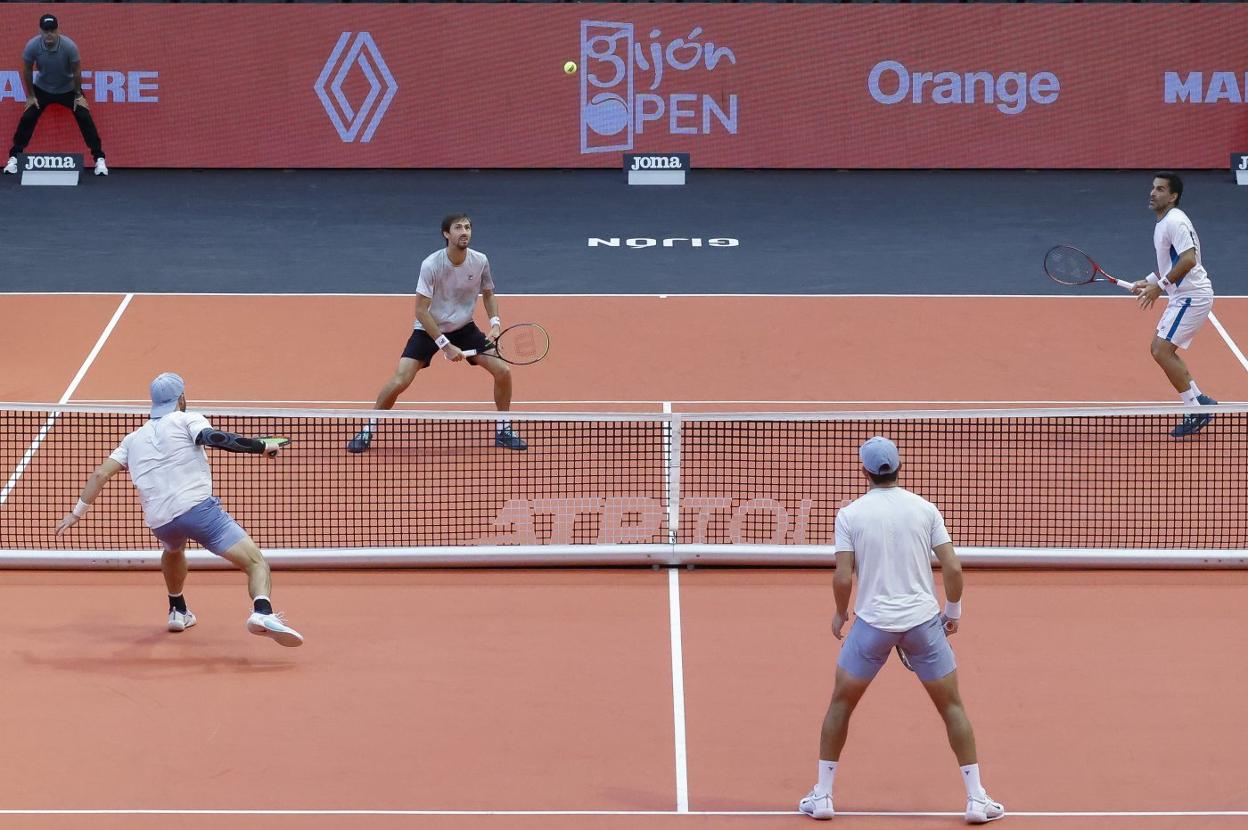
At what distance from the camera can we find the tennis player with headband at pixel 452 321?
13.5m

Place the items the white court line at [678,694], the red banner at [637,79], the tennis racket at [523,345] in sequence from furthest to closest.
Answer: the red banner at [637,79]
the tennis racket at [523,345]
the white court line at [678,694]

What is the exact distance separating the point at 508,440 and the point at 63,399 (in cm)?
356

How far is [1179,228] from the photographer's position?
13.7 metres

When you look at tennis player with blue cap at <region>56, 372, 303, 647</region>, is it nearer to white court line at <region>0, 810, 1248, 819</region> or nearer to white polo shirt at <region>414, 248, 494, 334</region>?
white court line at <region>0, 810, 1248, 819</region>

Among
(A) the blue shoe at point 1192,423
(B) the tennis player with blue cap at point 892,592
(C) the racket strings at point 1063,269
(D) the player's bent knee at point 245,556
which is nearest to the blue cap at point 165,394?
(D) the player's bent knee at point 245,556

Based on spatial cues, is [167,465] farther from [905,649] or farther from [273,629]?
[905,649]

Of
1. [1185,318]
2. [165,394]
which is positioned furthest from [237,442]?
[1185,318]

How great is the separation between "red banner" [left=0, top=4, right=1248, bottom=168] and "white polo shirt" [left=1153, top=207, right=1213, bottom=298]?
8.49 meters

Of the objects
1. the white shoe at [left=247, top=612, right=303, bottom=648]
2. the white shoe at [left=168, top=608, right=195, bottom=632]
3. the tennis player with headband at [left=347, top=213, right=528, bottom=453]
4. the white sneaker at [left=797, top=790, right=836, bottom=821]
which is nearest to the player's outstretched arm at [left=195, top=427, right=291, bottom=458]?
the white shoe at [left=247, top=612, right=303, bottom=648]

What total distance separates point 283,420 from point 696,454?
307 centimetres

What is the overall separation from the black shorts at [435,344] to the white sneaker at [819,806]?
19.6 feet

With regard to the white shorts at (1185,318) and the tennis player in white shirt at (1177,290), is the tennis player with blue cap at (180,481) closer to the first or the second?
the tennis player in white shirt at (1177,290)

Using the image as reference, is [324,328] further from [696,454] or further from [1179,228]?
[1179,228]

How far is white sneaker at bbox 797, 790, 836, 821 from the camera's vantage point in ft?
27.7
